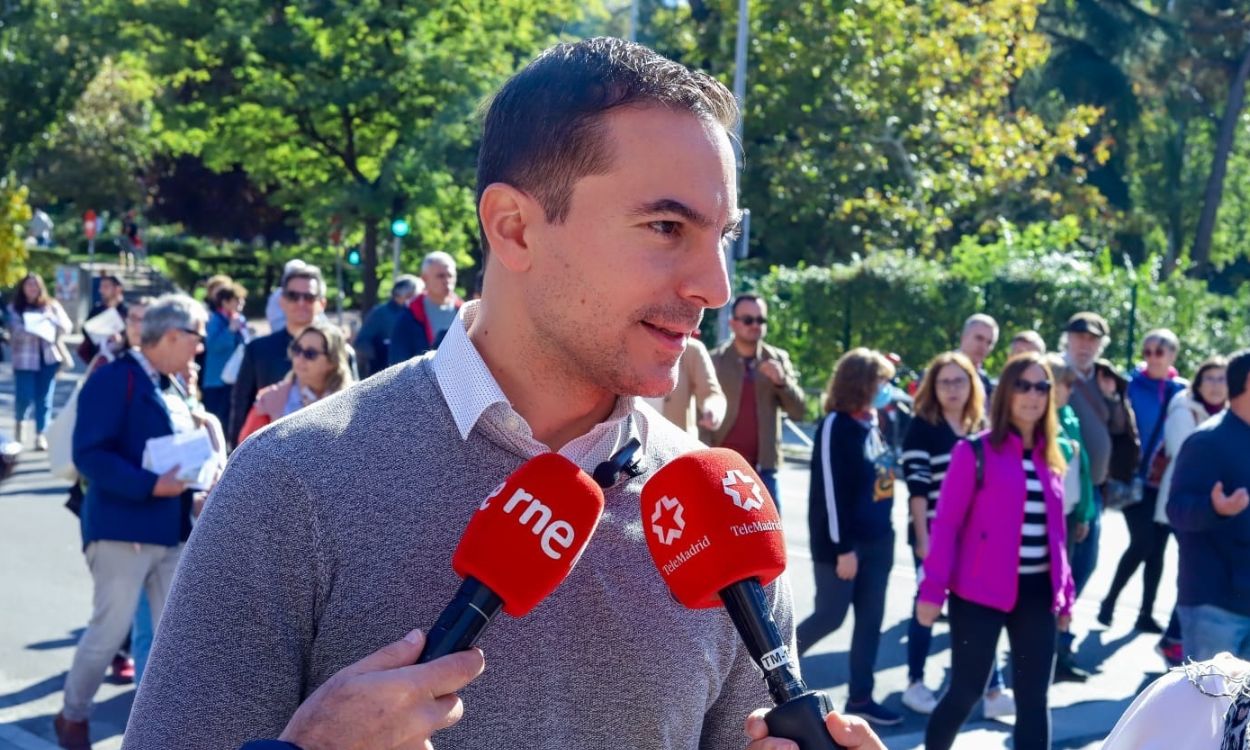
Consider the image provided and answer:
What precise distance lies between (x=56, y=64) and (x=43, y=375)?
2016 centimetres

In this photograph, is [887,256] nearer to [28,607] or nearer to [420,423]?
[28,607]

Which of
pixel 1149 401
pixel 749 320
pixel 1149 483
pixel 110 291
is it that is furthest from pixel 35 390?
pixel 1149 483

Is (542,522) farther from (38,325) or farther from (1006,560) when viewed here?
(38,325)

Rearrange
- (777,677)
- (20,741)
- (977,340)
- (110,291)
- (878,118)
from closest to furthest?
(777,677), (20,741), (977,340), (110,291), (878,118)

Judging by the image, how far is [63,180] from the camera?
40.6 meters

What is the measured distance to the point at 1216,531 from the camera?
6.15 m

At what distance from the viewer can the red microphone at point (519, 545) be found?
5.16 ft

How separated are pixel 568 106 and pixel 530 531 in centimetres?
56

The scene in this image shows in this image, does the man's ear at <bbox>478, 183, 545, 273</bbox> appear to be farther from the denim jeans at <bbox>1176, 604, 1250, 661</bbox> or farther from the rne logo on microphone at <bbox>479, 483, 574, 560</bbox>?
the denim jeans at <bbox>1176, 604, 1250, 661</bbox>

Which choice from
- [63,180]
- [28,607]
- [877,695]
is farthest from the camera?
[63,180]

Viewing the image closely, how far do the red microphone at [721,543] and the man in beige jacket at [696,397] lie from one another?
20.4 ft

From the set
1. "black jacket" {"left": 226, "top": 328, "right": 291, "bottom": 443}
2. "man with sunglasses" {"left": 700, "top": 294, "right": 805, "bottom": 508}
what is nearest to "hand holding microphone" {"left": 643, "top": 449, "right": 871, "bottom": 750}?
"man with sunglasses" {"left": 700, "top": 294, "right": 805, "bottom": 508}

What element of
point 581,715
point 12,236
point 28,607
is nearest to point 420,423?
point 581,715

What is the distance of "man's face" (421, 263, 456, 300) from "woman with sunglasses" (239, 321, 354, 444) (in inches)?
90.2
